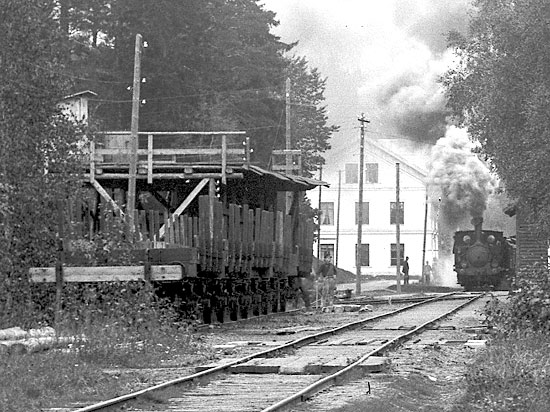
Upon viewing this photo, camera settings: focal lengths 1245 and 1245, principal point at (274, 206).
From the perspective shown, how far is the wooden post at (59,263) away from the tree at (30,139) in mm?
156

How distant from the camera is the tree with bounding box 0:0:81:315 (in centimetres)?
2194

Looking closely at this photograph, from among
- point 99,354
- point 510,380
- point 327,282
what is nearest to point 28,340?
point 99,354

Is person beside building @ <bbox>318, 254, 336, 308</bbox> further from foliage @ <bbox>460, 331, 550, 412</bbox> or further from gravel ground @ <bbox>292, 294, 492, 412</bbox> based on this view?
foliage @ <bbox>460, 331, 550, 412</bbox>

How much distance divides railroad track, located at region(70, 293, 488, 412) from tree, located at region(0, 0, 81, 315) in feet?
17.6

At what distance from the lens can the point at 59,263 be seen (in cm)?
2148

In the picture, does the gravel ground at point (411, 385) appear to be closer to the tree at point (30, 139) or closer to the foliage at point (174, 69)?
the tree at point (30, 139)

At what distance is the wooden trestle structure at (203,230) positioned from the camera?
73.4 feet

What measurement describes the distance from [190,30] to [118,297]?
36.8 m

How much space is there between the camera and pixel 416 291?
56750mm

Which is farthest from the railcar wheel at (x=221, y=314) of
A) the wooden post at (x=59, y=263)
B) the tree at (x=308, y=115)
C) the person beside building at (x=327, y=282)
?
the tree at (x=308, y=115)

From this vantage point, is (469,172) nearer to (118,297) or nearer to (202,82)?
(202,82)

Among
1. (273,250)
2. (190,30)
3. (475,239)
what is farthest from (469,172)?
(273,250)

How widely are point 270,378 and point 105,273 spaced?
7.35 meters

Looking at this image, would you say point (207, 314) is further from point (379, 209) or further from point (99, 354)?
point (379, 209)
